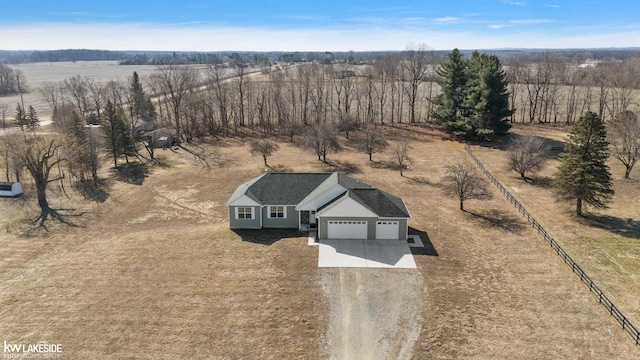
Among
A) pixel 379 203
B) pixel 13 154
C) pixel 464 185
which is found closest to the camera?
pixel 379 203

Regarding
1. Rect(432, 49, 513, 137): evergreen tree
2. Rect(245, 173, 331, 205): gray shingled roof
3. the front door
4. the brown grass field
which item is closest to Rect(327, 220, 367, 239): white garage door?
the front door

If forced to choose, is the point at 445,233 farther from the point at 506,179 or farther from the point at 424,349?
the point at 506,179

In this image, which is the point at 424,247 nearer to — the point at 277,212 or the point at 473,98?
the point at 277,212

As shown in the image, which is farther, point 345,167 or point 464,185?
point 345,167

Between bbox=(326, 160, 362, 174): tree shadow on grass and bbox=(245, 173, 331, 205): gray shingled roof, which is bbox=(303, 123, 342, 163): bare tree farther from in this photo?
bbox=(245, 173, 331, 205): gray shingled roof

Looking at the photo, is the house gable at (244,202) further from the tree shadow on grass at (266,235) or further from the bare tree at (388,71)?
the bare tree at (388,71)

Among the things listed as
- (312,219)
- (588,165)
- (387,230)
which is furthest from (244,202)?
(588,165)
